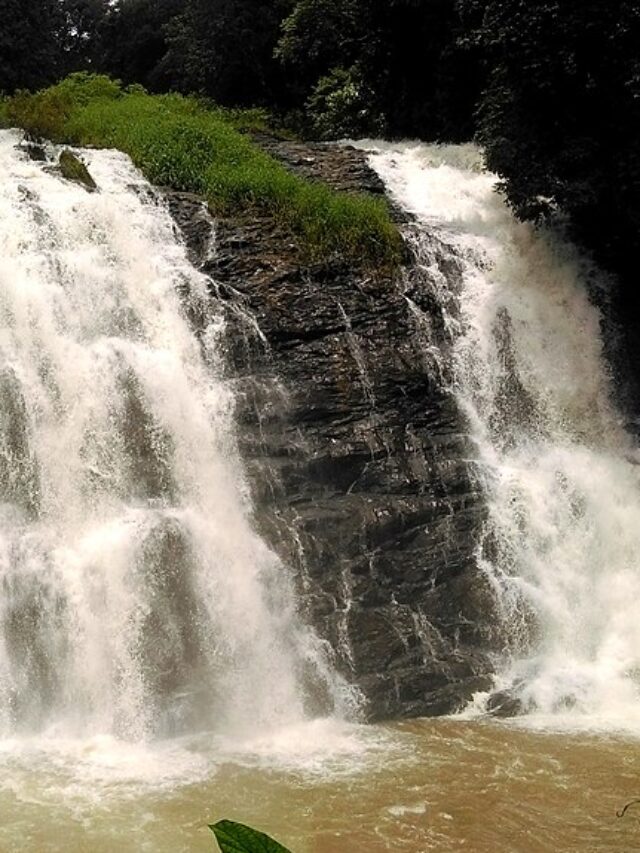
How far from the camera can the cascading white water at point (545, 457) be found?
9.44m

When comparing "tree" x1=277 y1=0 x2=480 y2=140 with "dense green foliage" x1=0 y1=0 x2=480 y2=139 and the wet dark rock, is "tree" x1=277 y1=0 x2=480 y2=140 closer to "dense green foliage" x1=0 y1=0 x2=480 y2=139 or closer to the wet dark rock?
"dense green foliage" x1=0 y1=0 x2=480 y2=139

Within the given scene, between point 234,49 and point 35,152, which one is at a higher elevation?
point 234,49

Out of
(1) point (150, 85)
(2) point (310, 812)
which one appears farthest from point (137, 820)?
(1) point (150, 85)

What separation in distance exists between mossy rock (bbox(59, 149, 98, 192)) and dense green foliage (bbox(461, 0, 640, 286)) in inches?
234

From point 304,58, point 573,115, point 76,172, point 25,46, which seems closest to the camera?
point 76,172

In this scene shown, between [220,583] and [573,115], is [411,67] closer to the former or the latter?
[573,115]

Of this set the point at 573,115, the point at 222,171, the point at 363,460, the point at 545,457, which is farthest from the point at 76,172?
the point at 545,457

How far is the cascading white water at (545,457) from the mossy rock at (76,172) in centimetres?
469

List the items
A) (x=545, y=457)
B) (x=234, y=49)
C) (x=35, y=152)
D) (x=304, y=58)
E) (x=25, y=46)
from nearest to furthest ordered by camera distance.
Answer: (x=545, y=457) → (x=35, y=152) → (x=25, y=46) → (x=304, y=58) → (x=234, y=49)

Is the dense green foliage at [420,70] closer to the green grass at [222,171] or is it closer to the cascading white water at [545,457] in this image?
the green grass at [222,171]

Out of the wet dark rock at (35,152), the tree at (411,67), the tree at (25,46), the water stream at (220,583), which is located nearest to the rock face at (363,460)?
the water stream at (220,583)

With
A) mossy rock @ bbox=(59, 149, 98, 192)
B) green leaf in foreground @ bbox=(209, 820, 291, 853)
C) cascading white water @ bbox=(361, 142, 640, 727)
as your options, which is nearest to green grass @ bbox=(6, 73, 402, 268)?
cascading white water @ bbox=(361, 142, 640, 727)

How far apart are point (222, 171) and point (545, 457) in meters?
7.06

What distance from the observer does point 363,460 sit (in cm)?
1043
